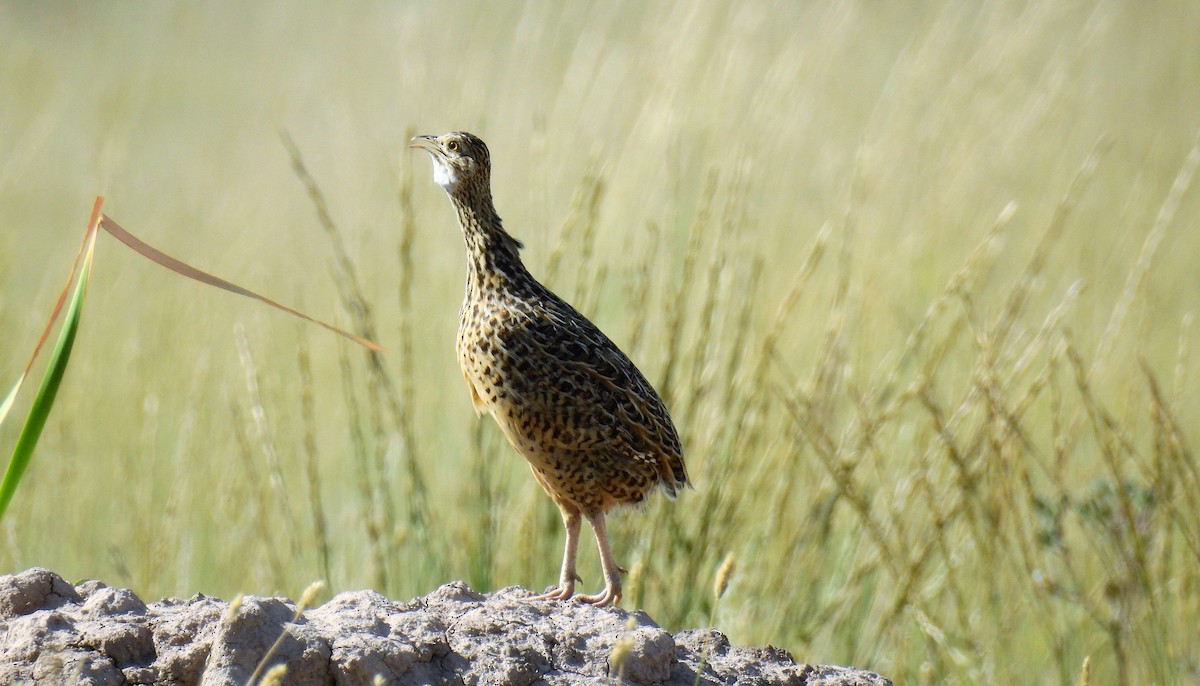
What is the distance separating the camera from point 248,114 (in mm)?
12898

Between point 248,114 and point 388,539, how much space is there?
30.6ft

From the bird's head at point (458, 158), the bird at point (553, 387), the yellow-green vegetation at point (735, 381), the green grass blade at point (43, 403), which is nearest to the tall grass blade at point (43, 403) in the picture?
the green grass blade at point (43, 403)

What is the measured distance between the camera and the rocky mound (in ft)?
7.74

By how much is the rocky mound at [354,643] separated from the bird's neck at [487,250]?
0.87 meters

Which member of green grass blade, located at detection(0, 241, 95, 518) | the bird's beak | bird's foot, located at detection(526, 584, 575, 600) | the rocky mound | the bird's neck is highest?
the bird's beak

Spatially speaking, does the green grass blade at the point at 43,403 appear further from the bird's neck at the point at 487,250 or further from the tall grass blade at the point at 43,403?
the bird's neck at the point at 487,250

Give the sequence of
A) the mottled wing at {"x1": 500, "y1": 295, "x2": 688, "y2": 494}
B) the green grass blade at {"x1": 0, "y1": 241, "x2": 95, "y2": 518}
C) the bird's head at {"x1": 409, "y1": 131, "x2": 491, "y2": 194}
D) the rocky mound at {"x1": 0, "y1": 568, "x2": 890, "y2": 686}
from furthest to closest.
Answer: the bird's head at {"x1": 409, "y1": 131, "x2": 491, "y2": 194} < the mottled wing at {"x1": 500, "y1": 295, "x2": 688, "y2": 494} < the rocky mound at {"x1": 0, "y1": 568, "x2": 890, "y2": 686} < the green grass blade at {"x1": 0, "y1": 241, "x2": 95, "y2": 518}

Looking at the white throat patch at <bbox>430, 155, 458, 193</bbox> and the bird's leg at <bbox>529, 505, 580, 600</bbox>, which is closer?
the bird's leg at <bbox>529, 505, 580, 600</bbox>

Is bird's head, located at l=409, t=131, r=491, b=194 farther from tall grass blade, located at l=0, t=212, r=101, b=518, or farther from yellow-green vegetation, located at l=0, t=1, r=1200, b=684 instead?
tall grass blade, located at l=0, t=212, r=101, b=518

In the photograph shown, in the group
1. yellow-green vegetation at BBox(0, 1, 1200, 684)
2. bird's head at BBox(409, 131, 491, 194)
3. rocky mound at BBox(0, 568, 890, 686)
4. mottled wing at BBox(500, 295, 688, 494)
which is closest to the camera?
rocky mound at BBox(0, 568, 890, 686)

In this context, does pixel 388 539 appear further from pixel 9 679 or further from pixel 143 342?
pixel 143 342

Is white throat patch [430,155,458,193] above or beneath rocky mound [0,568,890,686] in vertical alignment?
above

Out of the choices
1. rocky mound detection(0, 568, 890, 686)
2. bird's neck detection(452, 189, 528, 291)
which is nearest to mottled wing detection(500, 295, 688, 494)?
bird's neck detection(452, 189, 528, 291)

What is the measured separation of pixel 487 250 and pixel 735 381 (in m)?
1.41
